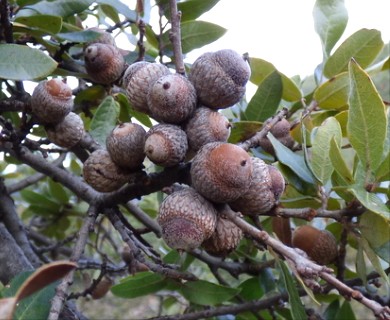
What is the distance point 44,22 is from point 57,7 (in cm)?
8

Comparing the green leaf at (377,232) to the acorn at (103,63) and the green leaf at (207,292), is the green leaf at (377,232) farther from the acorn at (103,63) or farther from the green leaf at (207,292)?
the acorn at (103,63)

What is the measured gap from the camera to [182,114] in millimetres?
996

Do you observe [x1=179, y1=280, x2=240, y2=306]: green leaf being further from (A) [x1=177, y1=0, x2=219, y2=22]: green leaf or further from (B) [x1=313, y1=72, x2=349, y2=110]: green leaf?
(A) [x1=177, y1=0, x2=219, y2=22]: green leaf

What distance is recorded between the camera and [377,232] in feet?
3.31

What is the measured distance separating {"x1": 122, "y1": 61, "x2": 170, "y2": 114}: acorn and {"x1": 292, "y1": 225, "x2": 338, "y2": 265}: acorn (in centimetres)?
47

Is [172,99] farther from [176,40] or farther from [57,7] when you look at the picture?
[57,7]

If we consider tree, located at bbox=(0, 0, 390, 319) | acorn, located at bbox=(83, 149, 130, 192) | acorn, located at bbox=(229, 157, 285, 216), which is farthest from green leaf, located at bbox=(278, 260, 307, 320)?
acorn, located at bbox=(83, 149, 130, 192)

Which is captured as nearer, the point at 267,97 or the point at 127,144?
the point at 127,144

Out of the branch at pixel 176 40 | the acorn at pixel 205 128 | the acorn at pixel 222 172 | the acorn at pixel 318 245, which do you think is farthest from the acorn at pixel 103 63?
the acorn at pixel 318 245

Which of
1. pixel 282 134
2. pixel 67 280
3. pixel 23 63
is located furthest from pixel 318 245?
pixel 23 63

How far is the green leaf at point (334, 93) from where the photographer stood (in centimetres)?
129

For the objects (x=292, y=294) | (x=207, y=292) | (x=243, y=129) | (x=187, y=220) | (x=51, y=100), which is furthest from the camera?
(x=207, y=292)

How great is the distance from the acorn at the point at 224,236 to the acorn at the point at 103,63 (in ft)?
1.61

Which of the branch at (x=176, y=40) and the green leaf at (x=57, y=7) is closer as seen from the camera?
the branch at (x=176, y=40)
